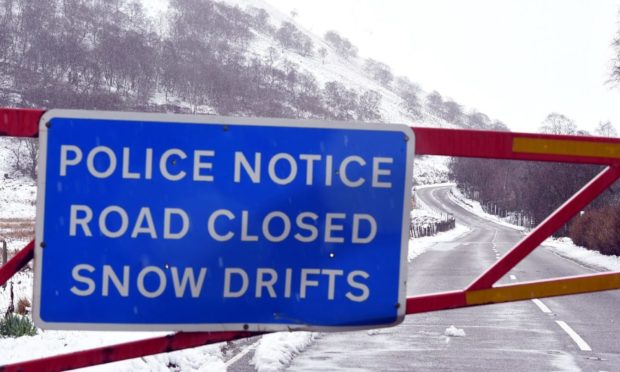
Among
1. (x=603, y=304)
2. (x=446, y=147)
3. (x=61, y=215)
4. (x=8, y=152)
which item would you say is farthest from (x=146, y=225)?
(x=8, y=152)

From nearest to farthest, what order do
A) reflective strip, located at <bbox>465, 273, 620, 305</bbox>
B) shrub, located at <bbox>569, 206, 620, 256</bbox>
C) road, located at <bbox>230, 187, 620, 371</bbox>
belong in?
1. reflective strip, located at <bbox>465, 273, 620, 305</bbox>
2. road, located at <bbox>230, 187, 620, 371</bbox>
3. shrub, located at <bbox>569, 206, 620, 256</bbox>

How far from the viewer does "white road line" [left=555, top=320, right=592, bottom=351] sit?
33.2 ft

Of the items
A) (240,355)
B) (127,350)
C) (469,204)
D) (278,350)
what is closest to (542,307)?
(278,350)

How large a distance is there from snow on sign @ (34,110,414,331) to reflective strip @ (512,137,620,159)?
13.5 inches

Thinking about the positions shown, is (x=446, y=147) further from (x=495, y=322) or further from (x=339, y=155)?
(x=495, y=322)

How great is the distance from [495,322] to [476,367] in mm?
4105

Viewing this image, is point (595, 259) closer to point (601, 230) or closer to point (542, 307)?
point (601, 230)

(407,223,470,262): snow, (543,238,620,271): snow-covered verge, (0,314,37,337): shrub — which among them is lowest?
(407,223,470,262): snow

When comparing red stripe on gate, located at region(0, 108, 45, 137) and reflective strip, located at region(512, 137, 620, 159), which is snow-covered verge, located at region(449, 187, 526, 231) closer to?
reflective strip, located at region(512, 137, 620, 159)

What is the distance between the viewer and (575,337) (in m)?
11.0

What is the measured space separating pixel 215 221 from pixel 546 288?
1.08 m

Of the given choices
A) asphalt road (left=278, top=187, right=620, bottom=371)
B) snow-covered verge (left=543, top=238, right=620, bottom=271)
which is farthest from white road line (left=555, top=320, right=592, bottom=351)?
snow-covered verge (left=543, top=238, right=620, bottom=271)

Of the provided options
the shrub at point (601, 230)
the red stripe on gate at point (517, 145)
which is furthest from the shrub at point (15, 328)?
the shrub at point (601, 230)

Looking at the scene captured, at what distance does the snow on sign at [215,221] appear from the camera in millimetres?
2678
